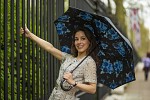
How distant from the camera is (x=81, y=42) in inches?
160

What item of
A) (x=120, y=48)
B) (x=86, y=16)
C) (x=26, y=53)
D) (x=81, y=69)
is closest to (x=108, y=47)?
(x=120, y=48)

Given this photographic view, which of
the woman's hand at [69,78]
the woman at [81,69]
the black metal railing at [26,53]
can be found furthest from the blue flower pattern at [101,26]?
the black metal railing at [26,53]

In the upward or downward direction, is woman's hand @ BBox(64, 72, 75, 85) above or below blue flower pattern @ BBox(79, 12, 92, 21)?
below

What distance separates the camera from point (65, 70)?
4.03m

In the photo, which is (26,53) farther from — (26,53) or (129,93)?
(129,93)

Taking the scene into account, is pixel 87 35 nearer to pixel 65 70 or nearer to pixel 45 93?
pixel 65 70

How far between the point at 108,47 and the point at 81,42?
44cm

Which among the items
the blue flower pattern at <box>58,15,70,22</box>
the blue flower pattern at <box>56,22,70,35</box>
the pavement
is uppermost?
the blue flower pattern at <box>58,15,70,22</box>

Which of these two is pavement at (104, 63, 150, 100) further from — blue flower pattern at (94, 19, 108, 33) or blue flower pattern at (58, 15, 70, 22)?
blue flower pattern at (94, 19, 108, 33)

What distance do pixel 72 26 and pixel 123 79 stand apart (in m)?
0.80

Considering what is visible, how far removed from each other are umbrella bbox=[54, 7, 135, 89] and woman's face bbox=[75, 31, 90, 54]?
187 millimetres

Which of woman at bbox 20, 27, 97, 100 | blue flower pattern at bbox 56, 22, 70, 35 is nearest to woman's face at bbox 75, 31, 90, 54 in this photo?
woman at bbox 20, 27, 97, 100

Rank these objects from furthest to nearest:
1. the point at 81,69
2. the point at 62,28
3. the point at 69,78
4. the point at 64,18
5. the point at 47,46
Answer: the point at 62,28, the point at 64,18, the point at 47,46, the point at 81,69, the point at 69,78

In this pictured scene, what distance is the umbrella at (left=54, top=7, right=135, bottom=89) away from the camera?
13.9 feet
